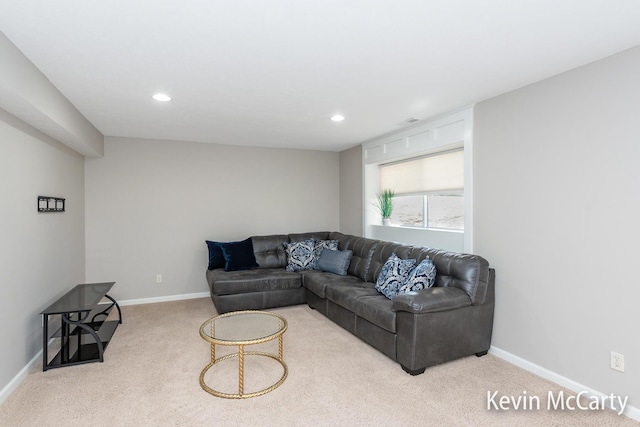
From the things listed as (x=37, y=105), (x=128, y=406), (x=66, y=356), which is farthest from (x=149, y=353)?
(x=37, y=105)

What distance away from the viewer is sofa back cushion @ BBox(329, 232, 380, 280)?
14.5ft

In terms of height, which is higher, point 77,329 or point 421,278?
point 421,278

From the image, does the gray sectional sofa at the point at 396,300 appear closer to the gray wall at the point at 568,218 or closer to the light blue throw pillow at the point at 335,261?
the light blue throw pillow at the point at 335,261

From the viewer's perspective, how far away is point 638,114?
7.30 ft

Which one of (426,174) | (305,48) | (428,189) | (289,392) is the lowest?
(289,392)

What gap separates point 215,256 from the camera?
487 centimetres

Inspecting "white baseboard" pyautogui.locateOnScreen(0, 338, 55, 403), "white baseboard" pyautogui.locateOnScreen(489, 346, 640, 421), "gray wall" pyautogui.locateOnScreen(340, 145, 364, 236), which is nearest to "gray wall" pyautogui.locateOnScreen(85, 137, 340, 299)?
"gray wall" pyautogui.locateOnScreen(340, 145, 364, 236)

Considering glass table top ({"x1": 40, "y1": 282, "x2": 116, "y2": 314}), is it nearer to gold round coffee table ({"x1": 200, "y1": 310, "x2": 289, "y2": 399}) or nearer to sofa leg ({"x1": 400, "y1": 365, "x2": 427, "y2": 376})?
gold round coffee table ({"x1": 200, "y1": 310, "x2": 289, "y2": 399})

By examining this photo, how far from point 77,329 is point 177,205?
2.08 metres

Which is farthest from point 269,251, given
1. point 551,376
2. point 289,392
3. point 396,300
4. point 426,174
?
point 551,376

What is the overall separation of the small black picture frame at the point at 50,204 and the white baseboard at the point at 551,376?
440cm

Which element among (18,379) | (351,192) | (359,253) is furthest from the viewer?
(351,192)

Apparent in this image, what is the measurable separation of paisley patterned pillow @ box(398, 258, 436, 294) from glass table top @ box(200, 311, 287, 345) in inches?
47.8

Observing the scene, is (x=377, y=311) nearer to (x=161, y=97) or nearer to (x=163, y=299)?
(x=161, y=97)
